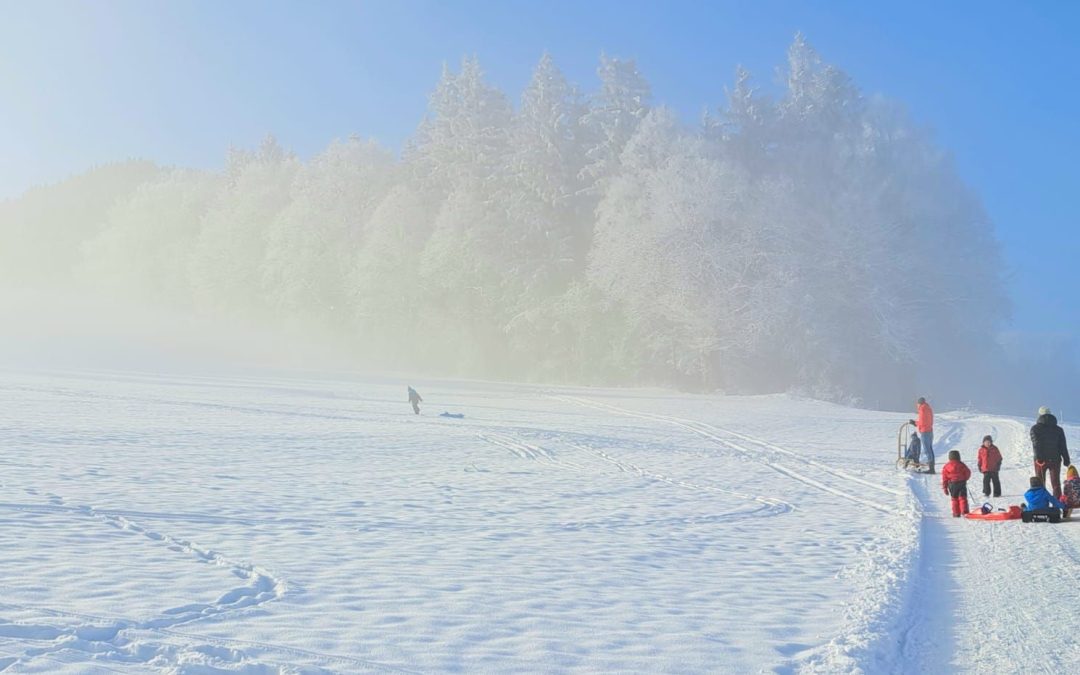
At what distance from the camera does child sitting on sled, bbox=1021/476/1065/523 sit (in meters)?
13.7

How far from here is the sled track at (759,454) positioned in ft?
57.9

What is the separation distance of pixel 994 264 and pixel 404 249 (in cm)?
4226

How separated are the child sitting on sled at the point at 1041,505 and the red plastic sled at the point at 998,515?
0.17 m

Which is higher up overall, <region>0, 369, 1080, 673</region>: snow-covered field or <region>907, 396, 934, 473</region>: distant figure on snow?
<region>907, 396, 934, 473</region>: distant figure on snow

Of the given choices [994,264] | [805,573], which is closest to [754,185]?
[994,264]

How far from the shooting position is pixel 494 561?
34.0 feet

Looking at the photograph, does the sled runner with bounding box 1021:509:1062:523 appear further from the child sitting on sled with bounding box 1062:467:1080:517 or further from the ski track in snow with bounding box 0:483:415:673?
the ski track in snow with bounding box 0:483:415:673

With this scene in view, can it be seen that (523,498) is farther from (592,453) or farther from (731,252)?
(731,252)

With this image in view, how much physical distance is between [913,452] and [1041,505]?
7802mm

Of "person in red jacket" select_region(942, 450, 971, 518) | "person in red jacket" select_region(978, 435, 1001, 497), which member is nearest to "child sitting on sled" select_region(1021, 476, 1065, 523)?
"person in red jacket" select_region(942, 450, 971, 518)

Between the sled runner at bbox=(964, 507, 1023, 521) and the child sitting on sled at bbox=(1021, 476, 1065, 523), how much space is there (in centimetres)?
16

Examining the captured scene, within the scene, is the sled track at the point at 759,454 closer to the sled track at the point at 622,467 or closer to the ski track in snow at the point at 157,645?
the sled track at the point at 622,467

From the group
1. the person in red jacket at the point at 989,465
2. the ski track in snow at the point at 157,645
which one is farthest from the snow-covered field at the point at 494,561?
the person in red jacket at the point at 989,465

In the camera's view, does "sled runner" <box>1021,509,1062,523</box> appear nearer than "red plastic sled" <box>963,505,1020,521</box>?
Yes
